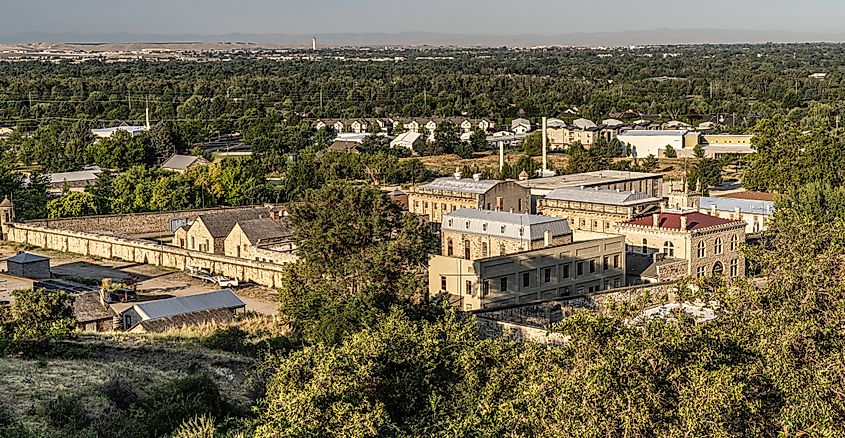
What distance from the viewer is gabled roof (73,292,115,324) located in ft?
102

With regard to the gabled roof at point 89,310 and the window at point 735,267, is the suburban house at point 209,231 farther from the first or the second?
the window at point 735,267

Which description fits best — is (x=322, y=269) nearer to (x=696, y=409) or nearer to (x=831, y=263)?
(x=831, y=263)

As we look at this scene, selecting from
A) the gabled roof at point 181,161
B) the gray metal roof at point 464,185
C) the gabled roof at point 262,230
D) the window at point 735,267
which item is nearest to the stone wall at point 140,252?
the gabled roof at point 262,230

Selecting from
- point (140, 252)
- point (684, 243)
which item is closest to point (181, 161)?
point (140, 252)

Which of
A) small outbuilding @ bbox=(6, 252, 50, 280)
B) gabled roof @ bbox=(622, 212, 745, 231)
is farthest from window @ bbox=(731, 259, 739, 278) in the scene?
small outbuilding @ bbox=(6, 252, 50, 280)

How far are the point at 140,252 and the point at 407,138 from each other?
5397 cm

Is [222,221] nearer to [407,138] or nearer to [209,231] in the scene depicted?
[209,231]

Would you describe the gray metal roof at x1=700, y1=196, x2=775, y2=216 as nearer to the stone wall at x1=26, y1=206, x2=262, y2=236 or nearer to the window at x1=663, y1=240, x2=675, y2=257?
the window at x1=663, y1=240, x2=675, y2=257

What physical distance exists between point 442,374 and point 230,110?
4386 inches

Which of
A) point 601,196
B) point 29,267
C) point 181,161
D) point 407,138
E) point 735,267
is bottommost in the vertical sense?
point 735,267

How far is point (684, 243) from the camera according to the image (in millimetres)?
37281

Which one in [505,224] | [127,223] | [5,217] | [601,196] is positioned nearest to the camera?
[505,224]

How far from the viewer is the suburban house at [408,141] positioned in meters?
96.8

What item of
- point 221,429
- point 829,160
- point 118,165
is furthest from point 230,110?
point 221,429
